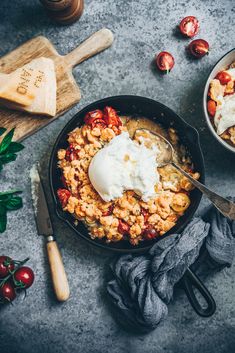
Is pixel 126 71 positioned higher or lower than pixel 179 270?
higher

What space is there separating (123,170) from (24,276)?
0.90 metres

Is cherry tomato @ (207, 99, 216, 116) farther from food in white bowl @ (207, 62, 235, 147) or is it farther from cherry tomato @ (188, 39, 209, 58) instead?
cherry tomato @ (188, 39, 209, 58)

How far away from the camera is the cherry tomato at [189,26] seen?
267 centimetres

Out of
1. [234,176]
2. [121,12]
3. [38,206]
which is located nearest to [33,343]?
[38,206]

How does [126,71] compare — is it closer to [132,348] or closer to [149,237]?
[149,237]

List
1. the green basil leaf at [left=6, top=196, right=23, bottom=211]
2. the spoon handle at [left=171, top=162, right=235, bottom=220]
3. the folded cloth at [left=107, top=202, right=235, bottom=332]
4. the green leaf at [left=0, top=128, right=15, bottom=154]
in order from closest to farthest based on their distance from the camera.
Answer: the spoon handle at [left=171, top=162, right=235, bottom=220] < the folded cloth at [left=107, top=202, right=235, bottom=332] < the green leaf at [left=0, top=128, right=15, bottom=154] < the green basil leaf at [left=6, top=196, right=23, bottom=211]

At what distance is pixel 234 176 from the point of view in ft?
8.87

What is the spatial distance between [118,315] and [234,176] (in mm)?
1140

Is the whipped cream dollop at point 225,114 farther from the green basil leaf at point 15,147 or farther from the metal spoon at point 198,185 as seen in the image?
the green basil leaf at point 15,147

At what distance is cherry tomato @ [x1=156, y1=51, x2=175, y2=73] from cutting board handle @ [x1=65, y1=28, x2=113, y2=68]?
327mm

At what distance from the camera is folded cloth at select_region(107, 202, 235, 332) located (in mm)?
2488

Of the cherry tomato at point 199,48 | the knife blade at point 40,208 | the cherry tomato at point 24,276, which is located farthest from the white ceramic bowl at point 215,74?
the cherry tomato at point 24,276

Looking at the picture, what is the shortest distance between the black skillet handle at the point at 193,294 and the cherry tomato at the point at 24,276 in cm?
92

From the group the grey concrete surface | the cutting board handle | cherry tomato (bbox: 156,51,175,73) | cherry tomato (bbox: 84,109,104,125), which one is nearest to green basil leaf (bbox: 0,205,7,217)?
the grey concrete surface
